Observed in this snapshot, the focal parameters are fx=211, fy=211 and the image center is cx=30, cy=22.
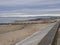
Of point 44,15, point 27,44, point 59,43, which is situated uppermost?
point 27,44

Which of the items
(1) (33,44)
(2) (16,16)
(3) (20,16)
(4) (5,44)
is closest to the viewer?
(1) (33,44)

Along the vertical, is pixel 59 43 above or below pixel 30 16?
above

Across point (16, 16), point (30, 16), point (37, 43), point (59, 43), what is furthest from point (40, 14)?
point (37, 43)

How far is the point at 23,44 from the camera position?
1.39 meters

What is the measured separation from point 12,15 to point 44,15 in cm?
391

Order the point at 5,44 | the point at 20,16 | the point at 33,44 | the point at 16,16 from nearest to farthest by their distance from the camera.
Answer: the point at 33,44, the point at 5,44, the point at 16,16, the point at 20,16

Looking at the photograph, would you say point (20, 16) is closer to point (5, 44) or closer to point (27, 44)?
point (5, 44)

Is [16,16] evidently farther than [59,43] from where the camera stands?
Yes

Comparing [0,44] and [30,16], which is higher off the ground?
[0,44]

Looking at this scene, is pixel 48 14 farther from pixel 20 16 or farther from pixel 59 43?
pixel 59 43

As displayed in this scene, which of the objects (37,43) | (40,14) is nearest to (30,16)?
(40,14)

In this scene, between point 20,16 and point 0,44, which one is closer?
point 0,44

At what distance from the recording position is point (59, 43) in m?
4.30

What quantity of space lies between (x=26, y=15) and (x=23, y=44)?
23.6m
